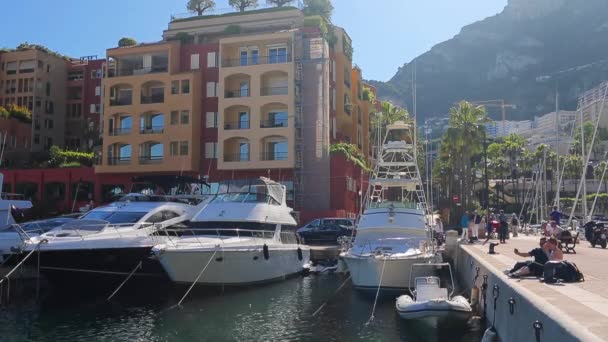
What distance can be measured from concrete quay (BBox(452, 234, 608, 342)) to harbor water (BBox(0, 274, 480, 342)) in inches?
92.2

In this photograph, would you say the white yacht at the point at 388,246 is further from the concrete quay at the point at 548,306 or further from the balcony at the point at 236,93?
the balcony at the point at 236,93

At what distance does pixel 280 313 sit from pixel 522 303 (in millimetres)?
9877

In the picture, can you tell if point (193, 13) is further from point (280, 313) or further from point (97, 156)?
point (280, 313)

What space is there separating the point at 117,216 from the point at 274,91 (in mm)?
25568

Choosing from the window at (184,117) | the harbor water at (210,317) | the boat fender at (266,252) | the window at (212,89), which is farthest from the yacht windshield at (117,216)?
the window at (212,89)

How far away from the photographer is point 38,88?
208 feet

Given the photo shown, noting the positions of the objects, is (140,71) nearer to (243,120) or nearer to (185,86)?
(185,86)

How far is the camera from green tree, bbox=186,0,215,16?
5853cm

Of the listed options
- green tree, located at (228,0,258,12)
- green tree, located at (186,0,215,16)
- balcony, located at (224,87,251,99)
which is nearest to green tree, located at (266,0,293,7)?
green tree, located at (228,0,258,12)

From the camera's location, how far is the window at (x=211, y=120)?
49.6 m

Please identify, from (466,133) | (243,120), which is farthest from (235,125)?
(466,133)

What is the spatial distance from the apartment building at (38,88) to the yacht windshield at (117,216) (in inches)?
1697

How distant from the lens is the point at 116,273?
69.7ft

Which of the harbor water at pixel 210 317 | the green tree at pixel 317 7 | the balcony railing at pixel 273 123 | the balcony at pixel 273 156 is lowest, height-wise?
the harbor water at pixel 210 317
